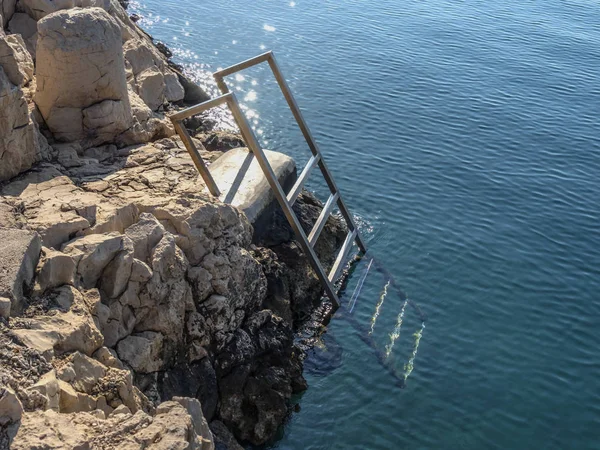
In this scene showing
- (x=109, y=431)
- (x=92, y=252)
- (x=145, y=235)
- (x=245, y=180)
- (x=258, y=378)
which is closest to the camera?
(x=109, y=431)

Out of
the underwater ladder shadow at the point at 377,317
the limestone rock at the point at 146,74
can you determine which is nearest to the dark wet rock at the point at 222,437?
the underwater ladder shadow at the point at 377,317

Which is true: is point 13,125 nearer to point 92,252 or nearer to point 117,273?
point 92,252

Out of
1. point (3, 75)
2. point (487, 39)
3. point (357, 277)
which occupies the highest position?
point (3, 75)

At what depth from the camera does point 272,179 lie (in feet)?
62.9

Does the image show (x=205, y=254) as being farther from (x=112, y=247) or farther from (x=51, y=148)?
(x=51, y=148)

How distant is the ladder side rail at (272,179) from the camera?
19.2m

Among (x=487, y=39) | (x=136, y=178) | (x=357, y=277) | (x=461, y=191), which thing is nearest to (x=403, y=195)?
(x=461, y=191)

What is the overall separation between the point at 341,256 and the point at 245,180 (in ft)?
14.2

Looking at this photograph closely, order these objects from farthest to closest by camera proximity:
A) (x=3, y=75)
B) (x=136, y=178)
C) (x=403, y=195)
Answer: (x=403, y=195) < (x=136, y=178) < (x=3, y=75)

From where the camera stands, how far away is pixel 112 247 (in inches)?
557

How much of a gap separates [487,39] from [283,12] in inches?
517

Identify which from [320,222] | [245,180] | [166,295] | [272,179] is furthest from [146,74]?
[166,295]

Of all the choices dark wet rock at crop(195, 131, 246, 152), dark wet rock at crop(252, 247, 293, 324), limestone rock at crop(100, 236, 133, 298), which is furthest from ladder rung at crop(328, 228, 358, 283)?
limestone rock at crop(100, 236, 133, 298)

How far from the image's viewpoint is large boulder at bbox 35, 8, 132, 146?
17.9m
